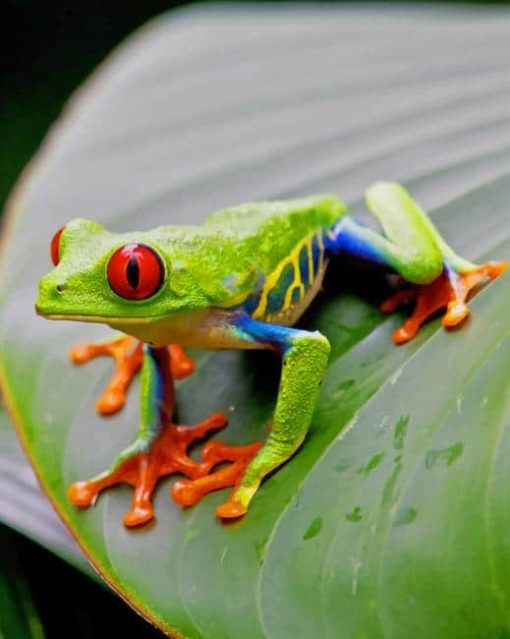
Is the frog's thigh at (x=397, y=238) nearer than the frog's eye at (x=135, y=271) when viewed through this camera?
No

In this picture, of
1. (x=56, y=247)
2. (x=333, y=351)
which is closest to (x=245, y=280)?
(x=333, y=351)

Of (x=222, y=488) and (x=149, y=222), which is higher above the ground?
(x=149, y=222)

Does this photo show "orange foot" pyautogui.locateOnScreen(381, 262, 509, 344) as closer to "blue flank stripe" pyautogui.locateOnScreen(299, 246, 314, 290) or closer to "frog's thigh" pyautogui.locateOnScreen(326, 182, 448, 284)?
→ "frog's thigh" pyautogui.locateOnScreen(326, 182, 448, 284)

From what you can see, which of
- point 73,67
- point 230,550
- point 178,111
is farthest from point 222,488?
point 73,67

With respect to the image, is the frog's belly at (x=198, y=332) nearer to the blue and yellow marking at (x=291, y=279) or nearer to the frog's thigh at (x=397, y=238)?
the blue and yellow marking at (x=291, y=279)

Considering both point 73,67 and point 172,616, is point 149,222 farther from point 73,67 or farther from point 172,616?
point 73,67

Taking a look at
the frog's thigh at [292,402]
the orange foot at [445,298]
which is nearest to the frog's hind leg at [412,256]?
the orange foot at [445,298]
